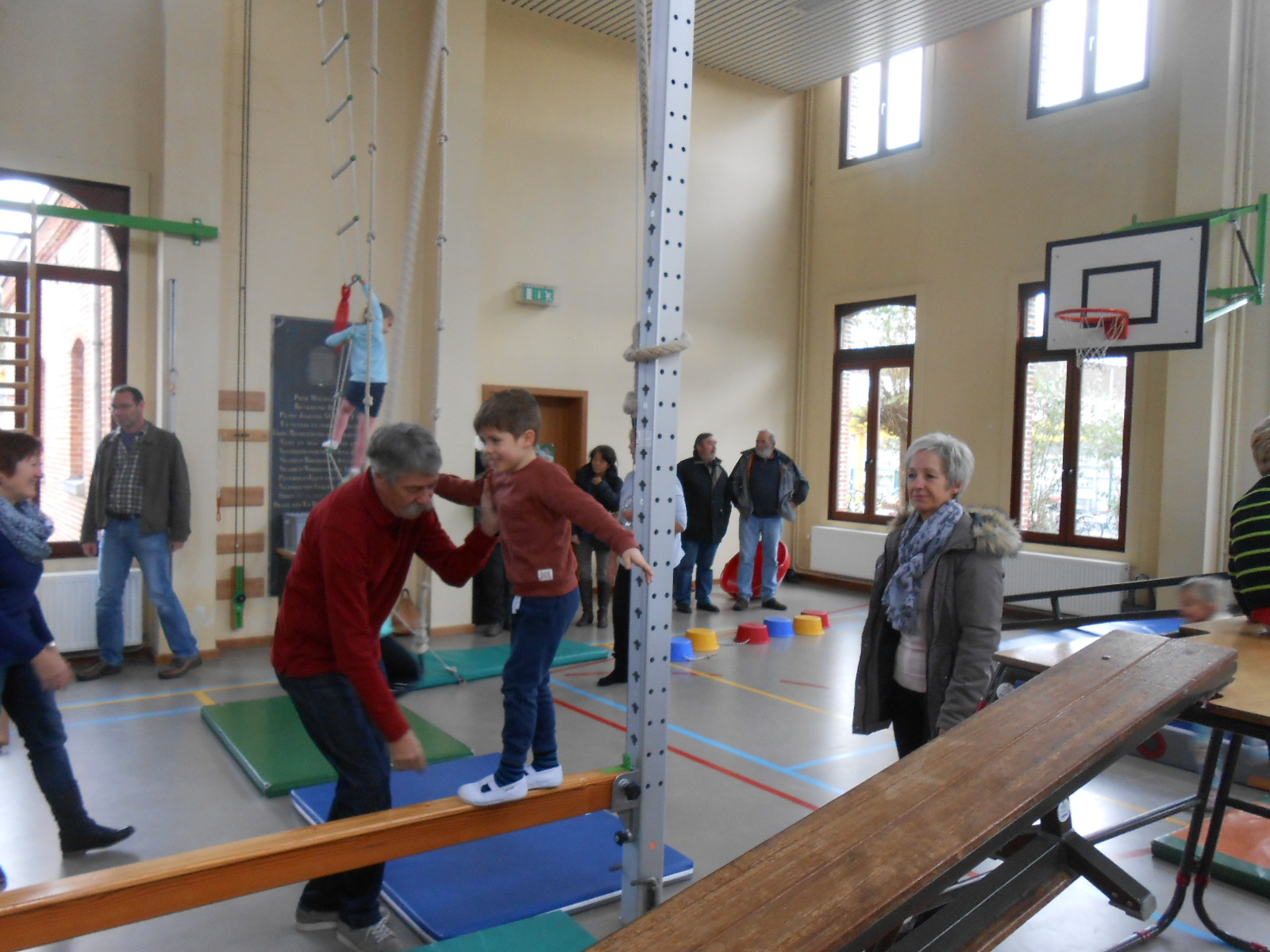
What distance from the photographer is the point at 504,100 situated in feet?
26.5

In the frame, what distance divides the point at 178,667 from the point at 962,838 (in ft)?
18.3

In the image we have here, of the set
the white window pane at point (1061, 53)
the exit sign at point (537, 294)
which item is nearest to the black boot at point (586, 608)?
the exit sign at point (537, 294)

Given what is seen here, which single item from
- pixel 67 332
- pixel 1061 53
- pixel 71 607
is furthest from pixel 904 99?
pixel 71 607

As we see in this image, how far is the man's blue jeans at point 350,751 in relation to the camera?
7.84 feet

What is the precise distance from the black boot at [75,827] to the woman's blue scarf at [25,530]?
2.82ft

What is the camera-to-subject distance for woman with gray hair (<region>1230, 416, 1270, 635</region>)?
2689 millimetres

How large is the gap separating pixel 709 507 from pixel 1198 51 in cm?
530

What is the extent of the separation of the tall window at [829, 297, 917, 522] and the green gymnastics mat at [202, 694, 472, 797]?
6287 mm

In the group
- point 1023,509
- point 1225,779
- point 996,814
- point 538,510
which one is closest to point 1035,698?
point 996,814

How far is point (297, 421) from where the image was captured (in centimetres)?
675

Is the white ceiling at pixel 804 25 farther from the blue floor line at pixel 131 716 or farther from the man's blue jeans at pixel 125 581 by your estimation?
the blue floor line at pixel 131 716

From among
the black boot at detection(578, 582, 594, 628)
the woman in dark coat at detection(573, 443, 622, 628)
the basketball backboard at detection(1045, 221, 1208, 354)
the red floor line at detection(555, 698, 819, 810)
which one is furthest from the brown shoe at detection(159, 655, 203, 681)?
the basketball backboard at detection(1045, 221, 1208, 354)

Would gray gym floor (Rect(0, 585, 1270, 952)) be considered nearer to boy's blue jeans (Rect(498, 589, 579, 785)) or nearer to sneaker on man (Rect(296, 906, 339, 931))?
sneaker on man (Rect(296, 906, 339, 931))

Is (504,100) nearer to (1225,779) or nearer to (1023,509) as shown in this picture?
(1023,509)
